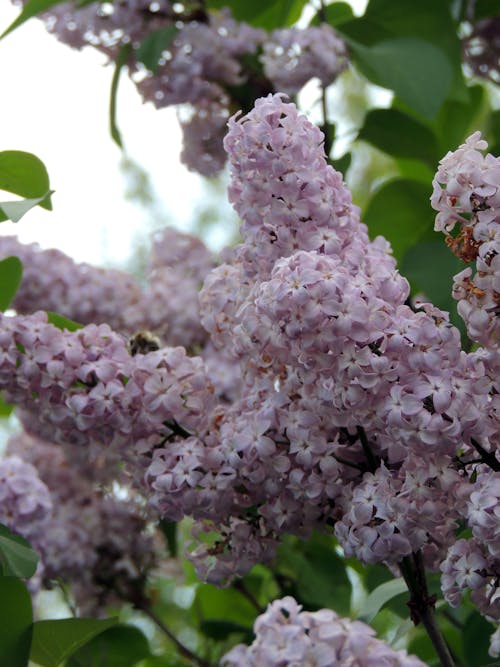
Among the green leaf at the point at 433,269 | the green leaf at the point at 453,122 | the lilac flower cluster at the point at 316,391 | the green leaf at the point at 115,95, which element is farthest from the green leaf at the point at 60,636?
the green leaf at the point at 453,122

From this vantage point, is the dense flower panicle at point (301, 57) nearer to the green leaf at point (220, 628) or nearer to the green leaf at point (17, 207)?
the green leaf at point (17, 207)

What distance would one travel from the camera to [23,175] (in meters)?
1.11

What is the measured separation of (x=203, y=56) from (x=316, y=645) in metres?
1.16

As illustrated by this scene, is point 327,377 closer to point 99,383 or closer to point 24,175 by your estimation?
point 99,383

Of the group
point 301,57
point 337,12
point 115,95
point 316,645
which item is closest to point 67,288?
point 115,95

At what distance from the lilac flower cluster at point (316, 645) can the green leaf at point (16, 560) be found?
1.18 ft

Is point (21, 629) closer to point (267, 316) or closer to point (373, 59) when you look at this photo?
point (267, 316)

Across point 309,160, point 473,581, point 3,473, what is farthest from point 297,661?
point 3,473

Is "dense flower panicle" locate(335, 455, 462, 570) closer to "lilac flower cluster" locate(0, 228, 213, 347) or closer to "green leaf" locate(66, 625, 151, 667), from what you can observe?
"green leaf" locate(66, 625, 151, 667)

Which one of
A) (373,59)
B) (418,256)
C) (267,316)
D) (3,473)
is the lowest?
(3,473)

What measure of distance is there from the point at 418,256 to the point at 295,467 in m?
0.48

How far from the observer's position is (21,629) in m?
0.92

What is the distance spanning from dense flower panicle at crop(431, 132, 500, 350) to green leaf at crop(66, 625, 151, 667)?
0.82m

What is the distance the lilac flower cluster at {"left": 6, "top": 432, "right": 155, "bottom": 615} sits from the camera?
5.45ft
